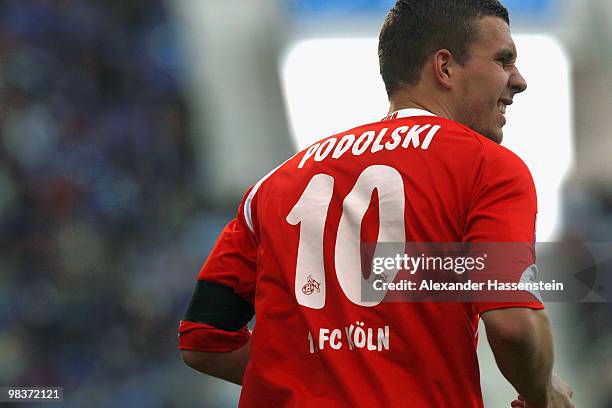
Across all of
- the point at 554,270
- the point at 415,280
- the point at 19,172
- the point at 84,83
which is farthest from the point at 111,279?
the point at 415,280

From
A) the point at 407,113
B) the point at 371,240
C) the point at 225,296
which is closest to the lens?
the point at 371,240

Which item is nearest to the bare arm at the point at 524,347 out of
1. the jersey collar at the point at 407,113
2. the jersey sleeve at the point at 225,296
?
the jersey collar at the point at 407,113

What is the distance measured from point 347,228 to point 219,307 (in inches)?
13.7

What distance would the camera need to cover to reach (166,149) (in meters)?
4.82

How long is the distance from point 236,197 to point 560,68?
Answer: 1.94 meters

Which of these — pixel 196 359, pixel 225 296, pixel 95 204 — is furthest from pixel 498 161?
pixel 95 204

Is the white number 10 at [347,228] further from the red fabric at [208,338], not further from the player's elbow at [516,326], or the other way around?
the red fabric at [208,338]

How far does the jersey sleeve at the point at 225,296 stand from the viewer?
1.53 m

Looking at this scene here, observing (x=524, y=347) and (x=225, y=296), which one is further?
(x=225, y=296)

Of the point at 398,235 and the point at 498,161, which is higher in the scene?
the point at 498,161

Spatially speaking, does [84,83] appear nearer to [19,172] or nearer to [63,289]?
[19,172]

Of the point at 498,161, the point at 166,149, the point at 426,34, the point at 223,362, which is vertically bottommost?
the point at 223,362

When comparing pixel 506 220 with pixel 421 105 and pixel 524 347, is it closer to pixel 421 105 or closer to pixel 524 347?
pixel 524 347

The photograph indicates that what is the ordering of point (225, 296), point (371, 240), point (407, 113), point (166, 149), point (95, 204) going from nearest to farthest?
point (371, 240)
point (407, 113)
point (225, 296)
point (95, 204)
point (166, 149)
